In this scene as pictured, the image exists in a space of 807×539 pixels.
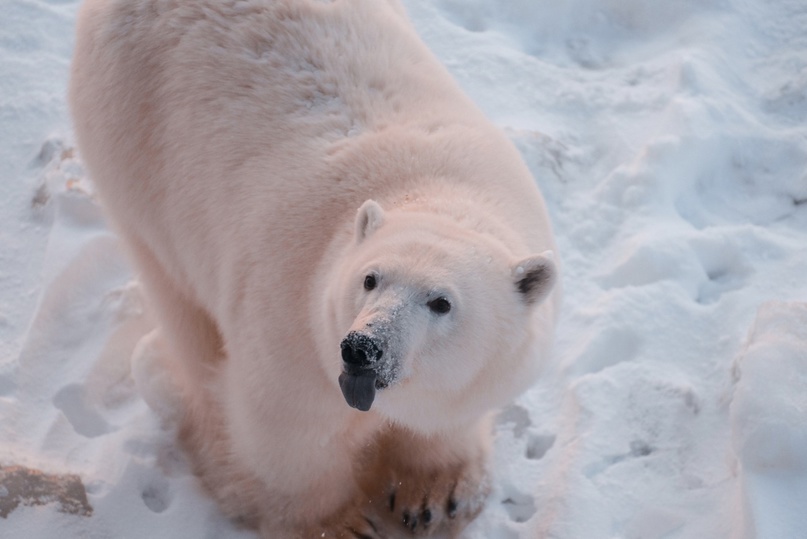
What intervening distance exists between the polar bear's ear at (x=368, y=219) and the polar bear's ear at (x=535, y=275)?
47 centimetres

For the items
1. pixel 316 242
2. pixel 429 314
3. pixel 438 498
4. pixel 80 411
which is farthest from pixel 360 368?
pixel 80 411

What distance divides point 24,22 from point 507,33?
331 centimetres

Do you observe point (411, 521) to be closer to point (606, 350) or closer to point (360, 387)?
point (606, 350)

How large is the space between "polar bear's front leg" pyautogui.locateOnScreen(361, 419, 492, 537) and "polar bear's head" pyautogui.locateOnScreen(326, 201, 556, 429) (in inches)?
32.0

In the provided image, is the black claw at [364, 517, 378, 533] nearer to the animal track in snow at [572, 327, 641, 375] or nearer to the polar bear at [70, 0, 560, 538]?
the polar bear at [70, 0, 560, 538]

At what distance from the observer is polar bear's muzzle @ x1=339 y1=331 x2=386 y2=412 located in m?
2.53

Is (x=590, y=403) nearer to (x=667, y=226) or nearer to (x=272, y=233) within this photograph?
(x=667, y=226)

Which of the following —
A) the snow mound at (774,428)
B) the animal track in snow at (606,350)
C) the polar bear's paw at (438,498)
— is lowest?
the polar bear's paw at (438,498)

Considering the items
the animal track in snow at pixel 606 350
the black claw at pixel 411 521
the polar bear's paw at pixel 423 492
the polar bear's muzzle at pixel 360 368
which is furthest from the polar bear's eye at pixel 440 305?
the animal track in snow at pixel 606 350

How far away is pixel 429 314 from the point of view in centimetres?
276

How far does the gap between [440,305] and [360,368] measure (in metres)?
0.37

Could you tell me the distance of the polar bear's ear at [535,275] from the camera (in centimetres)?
290

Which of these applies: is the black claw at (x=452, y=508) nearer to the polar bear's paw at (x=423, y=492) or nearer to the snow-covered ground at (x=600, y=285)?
the polar bear's paw at (x=423, y=492)

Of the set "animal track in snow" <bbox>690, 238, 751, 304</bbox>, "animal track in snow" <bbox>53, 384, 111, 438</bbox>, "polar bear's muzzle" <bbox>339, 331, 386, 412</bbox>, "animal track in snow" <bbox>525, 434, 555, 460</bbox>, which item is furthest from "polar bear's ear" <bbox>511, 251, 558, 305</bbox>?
"animal track in snow" <bbox>53, 384, 111, 438</bbox>
